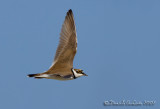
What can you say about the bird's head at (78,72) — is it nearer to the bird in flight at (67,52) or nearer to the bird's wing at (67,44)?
the bird in flight at (67,52)

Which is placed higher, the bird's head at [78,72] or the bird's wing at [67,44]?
the bird's wing at [67,44]

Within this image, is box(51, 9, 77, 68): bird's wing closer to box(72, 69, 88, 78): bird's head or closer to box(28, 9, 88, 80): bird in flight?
box(28, 9, 88, 80): bird in flight

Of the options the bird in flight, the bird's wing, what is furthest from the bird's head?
the bird's wing

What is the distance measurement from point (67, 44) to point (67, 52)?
0.91ft

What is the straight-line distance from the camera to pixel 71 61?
38.1 ft

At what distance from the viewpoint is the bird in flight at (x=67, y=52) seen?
11.2 meters

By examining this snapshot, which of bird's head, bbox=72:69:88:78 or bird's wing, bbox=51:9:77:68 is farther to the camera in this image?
bird's wing, bbox=51:9:77:68

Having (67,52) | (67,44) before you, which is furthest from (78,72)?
(67,44)

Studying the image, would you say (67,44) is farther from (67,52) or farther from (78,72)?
(78,72)

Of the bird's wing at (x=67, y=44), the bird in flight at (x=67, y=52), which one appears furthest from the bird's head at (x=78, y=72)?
the bird's wing at (x=67, y=44)

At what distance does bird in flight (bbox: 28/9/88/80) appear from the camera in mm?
11188

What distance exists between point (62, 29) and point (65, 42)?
438 millimetres

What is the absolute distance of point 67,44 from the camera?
11742mm

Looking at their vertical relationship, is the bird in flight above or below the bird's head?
above
